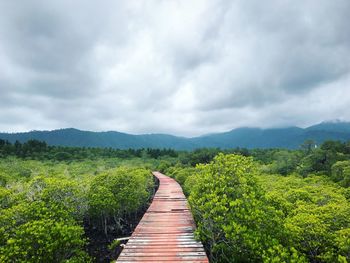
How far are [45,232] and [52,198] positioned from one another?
209 cm

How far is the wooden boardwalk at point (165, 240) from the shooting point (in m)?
6.79

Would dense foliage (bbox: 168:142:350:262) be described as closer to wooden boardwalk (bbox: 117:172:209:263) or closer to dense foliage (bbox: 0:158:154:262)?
wooden boardwalk (bbox: 117:172:209:263)

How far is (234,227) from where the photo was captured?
6.56 metres

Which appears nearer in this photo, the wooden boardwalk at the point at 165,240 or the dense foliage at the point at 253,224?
the dense foliage at the point at 253,224

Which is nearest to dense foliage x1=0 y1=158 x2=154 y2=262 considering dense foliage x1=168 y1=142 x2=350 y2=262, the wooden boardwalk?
the wooden boardwalk

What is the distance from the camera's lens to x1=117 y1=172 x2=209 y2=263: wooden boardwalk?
679 cm

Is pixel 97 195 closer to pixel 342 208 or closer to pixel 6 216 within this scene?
pixel 6 216

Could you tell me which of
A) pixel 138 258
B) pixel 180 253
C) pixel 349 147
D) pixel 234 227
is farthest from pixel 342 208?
pixel 349 147

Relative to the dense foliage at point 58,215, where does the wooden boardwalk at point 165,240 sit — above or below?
below

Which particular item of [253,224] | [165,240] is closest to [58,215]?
[165,240]

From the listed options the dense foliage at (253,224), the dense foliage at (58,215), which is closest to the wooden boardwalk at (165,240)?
the dense foliage at (253,224)

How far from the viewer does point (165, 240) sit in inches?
316

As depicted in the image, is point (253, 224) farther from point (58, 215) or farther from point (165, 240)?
point (58, 215)

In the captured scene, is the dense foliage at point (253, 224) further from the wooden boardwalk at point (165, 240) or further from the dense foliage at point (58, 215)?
→ the dense foliage at point (58, 215)
